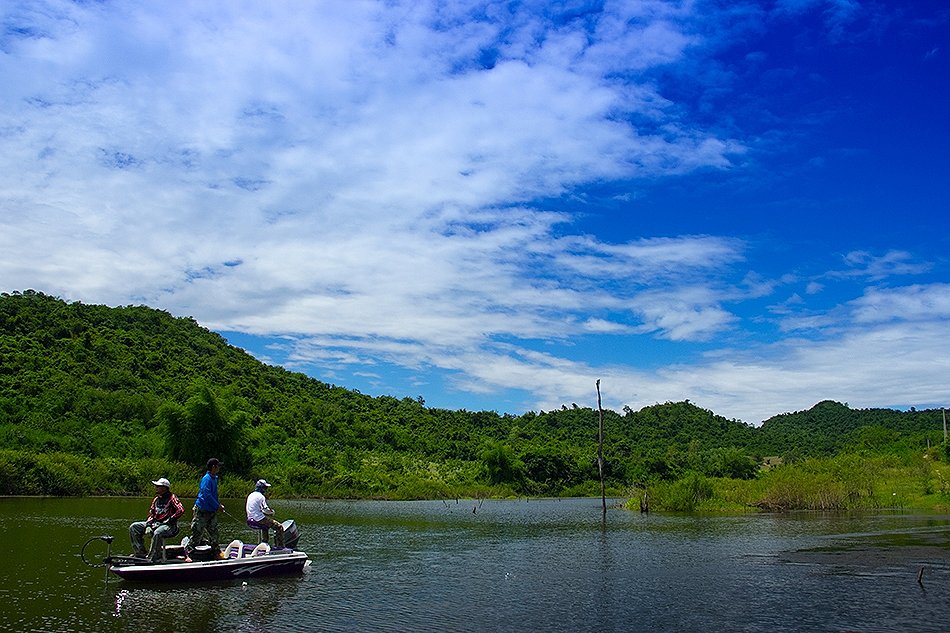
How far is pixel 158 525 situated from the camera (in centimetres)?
1906

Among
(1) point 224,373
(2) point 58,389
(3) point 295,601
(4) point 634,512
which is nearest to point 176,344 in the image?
(1) point 224,373

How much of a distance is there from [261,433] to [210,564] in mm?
69849

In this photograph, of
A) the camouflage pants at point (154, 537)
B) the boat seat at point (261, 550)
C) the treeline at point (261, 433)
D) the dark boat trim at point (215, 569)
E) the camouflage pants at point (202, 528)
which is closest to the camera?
the dark boat trim at point (215, 569)

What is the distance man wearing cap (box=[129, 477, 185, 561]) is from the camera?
1888 cm

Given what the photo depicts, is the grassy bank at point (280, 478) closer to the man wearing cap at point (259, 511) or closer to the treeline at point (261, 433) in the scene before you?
the treeline at point (261, 433)

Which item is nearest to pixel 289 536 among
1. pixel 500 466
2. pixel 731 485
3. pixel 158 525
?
pixel 158 525

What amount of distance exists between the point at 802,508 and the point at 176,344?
267 ft

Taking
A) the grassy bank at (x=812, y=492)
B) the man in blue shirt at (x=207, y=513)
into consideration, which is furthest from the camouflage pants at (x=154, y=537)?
the grassy bank at (x=812, y=492)

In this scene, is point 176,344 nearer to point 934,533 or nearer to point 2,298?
point 2,298

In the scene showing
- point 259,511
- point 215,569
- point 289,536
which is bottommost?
point 215,569

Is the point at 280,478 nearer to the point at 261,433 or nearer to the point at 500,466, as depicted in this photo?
the point at 261,433

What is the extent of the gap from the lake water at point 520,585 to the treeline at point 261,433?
87.0 feet

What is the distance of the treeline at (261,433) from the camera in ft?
204

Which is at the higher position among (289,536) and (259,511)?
(259,511)
